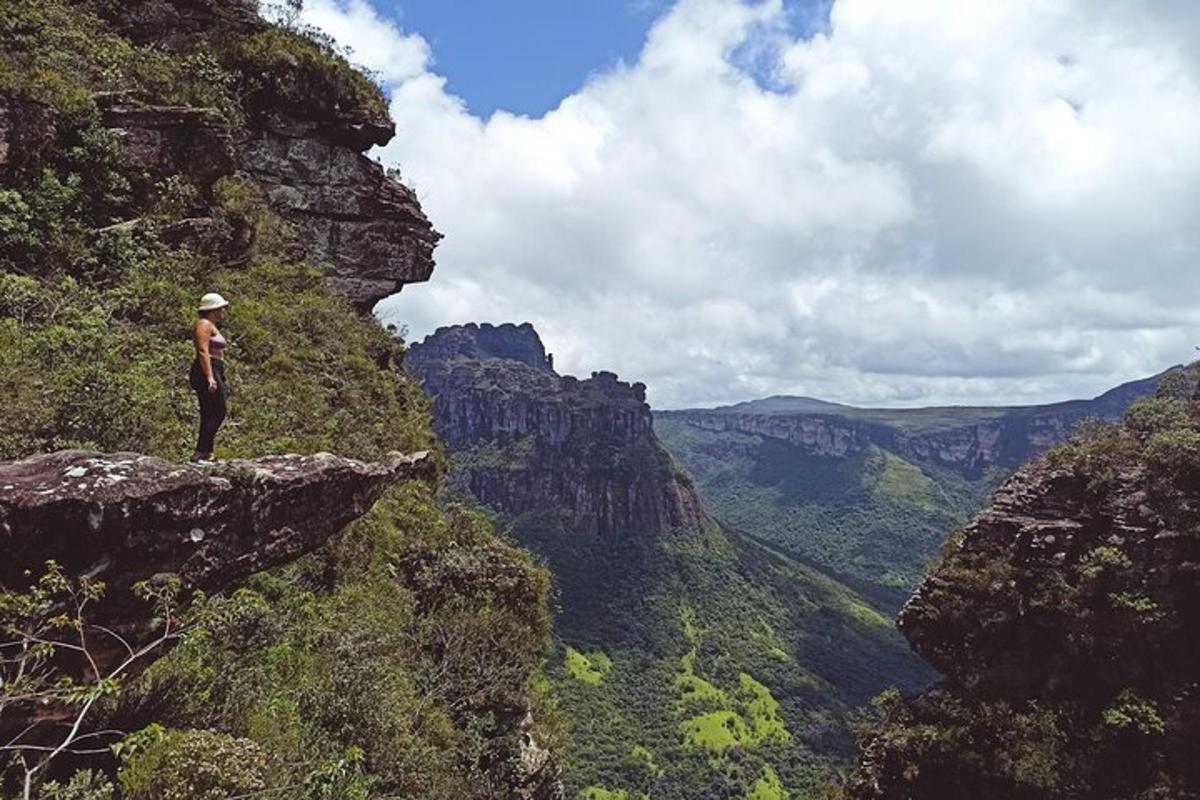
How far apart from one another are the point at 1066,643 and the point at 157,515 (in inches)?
1564

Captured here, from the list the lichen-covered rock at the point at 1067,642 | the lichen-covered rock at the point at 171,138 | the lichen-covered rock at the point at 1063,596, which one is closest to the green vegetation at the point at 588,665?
the lichen-covered rock at the point at 1067,642

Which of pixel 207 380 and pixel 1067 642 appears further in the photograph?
pixel 1067 642

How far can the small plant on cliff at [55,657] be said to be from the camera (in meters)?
5.65

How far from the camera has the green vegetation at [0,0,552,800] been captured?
8445 millimetres

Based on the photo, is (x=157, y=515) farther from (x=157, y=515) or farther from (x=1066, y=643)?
(x=1066, y=643)

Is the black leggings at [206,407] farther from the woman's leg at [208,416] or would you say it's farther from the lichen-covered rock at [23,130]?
the lichen-covered rock at [23,130]

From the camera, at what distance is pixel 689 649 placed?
466 feet

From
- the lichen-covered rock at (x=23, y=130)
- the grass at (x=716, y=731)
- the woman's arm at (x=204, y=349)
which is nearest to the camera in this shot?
the woman's arm at (x=204, y=349)

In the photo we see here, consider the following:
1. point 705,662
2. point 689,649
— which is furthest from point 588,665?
point 689,649

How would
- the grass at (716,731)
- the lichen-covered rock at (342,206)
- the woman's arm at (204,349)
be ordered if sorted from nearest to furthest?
the woman's arm at (204,349) < the lichen-covered rock at (342,206) < the grass at (716,731)

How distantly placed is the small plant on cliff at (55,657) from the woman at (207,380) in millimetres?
2158

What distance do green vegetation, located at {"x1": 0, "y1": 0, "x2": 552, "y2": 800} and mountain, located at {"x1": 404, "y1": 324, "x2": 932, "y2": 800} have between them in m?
39.8

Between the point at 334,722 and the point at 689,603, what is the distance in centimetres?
15888

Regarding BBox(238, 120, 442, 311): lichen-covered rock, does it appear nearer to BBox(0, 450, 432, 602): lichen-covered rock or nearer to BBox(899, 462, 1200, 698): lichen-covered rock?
BBox(0, 450, 432, 602): lichen-covered rock
